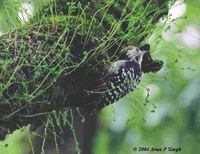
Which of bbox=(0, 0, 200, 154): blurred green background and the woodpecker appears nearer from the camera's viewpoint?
the woodpecker

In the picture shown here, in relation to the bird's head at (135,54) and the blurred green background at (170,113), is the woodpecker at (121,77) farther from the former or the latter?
the blurred green background at (170,113)

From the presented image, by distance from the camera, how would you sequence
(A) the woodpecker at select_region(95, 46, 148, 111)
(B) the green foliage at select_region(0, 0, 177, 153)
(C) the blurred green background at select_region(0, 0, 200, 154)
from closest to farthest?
(B) the green foliage at select_region(0, 0, 177, 153) < (A) the woodpecker at select_region(95, 46, 148, 111) < (C) the blurred green background at select_region(0, 0, 200, 154)

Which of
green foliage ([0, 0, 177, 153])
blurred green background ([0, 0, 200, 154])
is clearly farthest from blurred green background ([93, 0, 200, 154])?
green foliage ([0, 0, 177, 153])

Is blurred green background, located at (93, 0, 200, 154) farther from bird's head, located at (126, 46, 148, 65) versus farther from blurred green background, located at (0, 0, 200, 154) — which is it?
bird's head, located at (126, 46, 148, 65)

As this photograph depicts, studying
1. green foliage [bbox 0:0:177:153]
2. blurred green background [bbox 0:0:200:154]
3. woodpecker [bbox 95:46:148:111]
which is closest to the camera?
green foliage [bbox 0:0:177:153]

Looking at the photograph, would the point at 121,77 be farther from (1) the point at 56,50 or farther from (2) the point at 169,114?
(2) the point at 169,114

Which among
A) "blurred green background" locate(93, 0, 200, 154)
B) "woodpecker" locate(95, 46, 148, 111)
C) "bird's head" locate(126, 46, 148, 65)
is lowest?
"woodpecker" locate(95, 46, 148, 111)

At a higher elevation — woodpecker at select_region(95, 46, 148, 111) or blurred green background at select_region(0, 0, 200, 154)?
blurred green background at select_region(0, 0, 200, 154)

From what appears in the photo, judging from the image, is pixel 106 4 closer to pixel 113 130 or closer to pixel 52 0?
pixel 52 0

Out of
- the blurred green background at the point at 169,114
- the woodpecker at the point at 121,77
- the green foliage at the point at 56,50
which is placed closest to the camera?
the green foliage at the point at 56,50

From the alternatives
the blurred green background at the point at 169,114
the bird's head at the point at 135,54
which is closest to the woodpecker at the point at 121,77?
the bird's head at the point at 135,54
